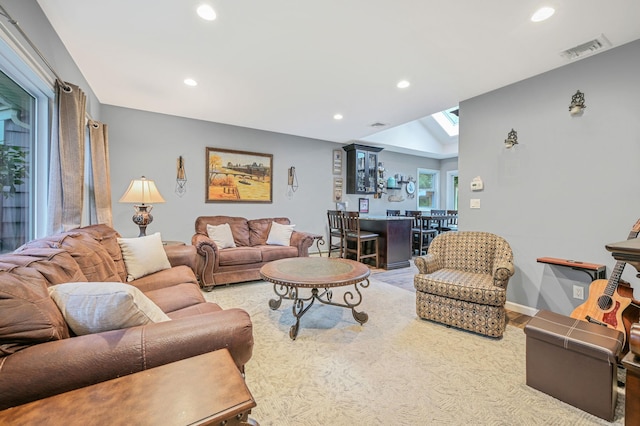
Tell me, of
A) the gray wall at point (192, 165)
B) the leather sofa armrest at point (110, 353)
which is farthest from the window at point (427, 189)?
the leather sofa armrest at point (110, 353)

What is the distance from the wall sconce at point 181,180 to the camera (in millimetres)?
4254

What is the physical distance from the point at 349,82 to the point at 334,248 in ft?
11.0

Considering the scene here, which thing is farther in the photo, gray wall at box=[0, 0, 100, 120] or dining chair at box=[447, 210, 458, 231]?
dining chair at box=[447, 210, 458, 231]

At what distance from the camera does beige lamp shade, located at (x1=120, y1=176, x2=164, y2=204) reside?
3062 mm

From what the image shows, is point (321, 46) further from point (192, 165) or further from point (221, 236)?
point (192, 165)

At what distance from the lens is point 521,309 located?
2.85 m

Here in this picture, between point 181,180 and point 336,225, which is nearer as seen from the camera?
point 181,180

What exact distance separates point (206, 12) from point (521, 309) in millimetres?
3926

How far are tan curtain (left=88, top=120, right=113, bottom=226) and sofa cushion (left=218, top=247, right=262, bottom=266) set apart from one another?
1376 mm

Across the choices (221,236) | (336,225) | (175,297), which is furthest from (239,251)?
(336,225)

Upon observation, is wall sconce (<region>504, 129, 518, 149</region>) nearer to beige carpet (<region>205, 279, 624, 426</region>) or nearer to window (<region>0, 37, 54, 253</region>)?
beige carpet (<region>205, 279, 624, 426</region>)

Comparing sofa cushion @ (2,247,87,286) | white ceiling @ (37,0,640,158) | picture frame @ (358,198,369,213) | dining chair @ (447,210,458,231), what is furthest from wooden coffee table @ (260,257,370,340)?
dining chair @ (447,210,458,231)

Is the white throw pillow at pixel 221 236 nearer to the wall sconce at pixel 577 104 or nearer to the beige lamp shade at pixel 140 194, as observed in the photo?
the beige lamp shade at pixel 140 194

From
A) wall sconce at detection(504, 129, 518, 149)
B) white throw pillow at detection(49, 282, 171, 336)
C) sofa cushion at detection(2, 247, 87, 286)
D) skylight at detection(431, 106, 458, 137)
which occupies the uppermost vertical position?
skylight at detection(431, 106, 458, 137)
